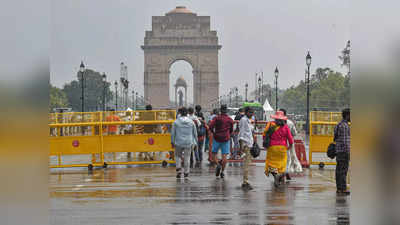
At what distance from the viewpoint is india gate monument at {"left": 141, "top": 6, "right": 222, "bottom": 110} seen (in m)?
105

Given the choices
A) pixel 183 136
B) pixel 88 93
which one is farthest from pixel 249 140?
pixel 88 93

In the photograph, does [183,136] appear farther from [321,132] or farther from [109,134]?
[321,132]

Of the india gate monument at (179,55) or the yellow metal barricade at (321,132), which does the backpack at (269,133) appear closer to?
the yellow metal barricade at (321,132)

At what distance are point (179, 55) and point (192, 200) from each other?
9635 cm

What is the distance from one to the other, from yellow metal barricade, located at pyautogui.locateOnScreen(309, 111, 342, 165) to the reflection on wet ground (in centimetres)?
170

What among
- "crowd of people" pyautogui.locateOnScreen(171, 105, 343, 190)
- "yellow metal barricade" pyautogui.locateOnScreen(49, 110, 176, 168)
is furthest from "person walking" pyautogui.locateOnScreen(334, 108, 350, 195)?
"yellow metal barricade" pyautogui.locateOnScreen(49, 110, 176, 168)

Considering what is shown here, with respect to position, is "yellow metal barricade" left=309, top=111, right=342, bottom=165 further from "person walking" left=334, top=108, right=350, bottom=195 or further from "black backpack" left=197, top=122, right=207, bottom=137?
"person walking" left=334, top=108, right=350, bottom=195

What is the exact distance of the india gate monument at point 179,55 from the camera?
105312 millimetres

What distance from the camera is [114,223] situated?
7.74 m

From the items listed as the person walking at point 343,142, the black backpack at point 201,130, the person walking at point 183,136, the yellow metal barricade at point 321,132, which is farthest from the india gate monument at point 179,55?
the person walking at point 343,142

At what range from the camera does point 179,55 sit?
106 m

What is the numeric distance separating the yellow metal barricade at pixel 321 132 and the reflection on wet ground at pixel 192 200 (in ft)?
5.57
